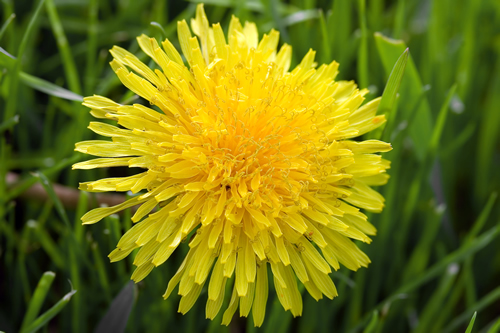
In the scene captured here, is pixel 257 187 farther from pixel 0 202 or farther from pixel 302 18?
pixel 302 18

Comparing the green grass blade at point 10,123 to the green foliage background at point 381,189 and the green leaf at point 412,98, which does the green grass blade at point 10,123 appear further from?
the green leaf at point 412,98

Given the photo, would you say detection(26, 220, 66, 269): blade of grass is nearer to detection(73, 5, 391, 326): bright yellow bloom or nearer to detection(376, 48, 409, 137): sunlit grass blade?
detection(73, 5, 391, 326): bright yellow bloom

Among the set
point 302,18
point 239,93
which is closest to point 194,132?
point 239,93

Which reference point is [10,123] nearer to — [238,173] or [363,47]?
[238,173]

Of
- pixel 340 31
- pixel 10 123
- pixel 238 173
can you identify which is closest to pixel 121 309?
pixel 238 173

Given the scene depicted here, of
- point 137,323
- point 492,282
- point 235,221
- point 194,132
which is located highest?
point 194,132

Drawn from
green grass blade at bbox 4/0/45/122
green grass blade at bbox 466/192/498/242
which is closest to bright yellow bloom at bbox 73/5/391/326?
green grass blade at bbox 4/0/45/122
